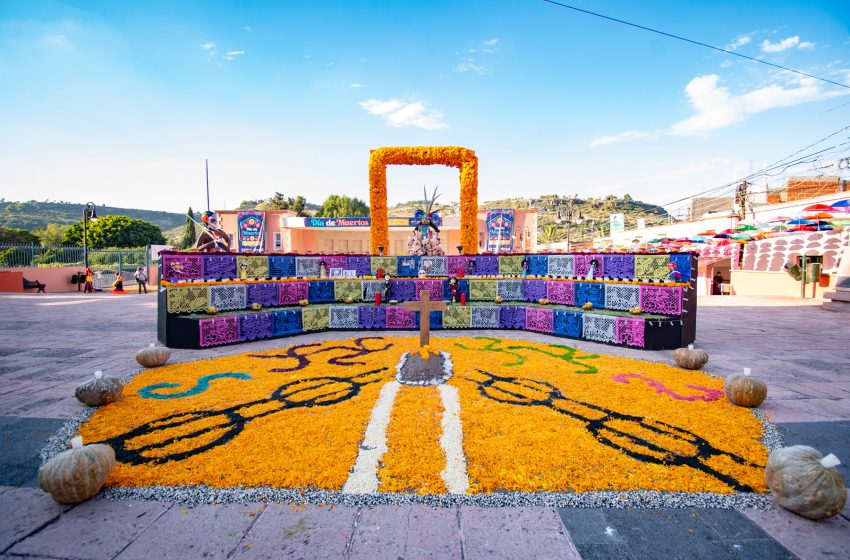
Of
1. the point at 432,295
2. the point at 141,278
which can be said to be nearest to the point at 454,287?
the point at 432,295

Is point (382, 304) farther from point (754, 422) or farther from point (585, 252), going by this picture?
point (754, 422)

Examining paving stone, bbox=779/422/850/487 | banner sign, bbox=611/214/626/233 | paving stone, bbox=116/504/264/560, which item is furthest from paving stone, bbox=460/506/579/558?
banner sign, bbox=611/214/626/233

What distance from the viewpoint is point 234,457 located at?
376 centimetres

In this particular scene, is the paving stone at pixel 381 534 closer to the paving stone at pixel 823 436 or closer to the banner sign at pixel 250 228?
the paving stone at pixel 823 436

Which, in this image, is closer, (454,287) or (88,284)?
(454,287)

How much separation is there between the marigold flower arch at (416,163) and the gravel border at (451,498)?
13.0 m

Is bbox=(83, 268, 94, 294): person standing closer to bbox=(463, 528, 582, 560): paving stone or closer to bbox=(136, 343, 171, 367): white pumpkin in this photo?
bbox=(136, 343, 171, 367): white pumpkin

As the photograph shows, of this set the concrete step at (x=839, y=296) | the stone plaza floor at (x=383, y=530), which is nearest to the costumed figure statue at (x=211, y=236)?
the stone plaza floor at (x=383, y=530)

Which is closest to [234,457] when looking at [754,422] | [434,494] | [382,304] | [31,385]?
[434,494]

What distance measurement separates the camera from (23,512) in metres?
2.99

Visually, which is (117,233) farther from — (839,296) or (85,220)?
(839,296)

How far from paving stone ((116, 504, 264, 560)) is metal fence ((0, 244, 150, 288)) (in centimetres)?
2689

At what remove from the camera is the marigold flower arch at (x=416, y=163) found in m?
16.1

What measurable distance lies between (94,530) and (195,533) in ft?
2.43
